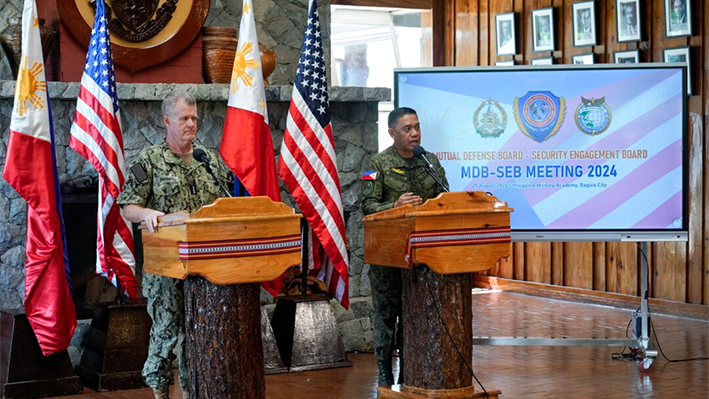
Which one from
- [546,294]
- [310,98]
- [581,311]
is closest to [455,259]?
[310,98]

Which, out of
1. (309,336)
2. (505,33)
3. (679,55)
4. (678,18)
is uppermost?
(505,33)

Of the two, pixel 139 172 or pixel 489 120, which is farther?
pixel 489 120

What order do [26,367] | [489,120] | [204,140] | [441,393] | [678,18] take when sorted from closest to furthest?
[441,393] → [26,367] → [489,120] → [204,140] → [678,18]

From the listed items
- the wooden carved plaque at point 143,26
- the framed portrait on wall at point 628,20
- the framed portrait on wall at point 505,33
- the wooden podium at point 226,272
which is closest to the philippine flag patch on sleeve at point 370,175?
the wooden podium at point 226,272

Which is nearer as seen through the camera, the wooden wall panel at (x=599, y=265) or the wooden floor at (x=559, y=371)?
the wooden floor at (x=559, y=371)

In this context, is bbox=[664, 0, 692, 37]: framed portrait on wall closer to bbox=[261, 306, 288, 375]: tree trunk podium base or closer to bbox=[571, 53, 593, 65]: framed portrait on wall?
bbox=[571, 53, 593, 65]: framed portrait on wall

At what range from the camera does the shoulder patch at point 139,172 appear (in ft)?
13.4

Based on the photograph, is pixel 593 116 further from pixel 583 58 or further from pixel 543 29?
pixel 543 29

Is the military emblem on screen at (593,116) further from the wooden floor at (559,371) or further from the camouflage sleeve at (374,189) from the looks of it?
the camouflage sleeve at (374,189)

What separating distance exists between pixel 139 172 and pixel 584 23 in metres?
5.68

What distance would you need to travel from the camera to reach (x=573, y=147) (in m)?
5.91

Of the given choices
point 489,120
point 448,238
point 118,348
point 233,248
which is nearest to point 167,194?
point 233,248

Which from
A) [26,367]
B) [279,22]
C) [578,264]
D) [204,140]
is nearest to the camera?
[26,367]

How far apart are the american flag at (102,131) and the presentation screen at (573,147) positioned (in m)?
1.88
